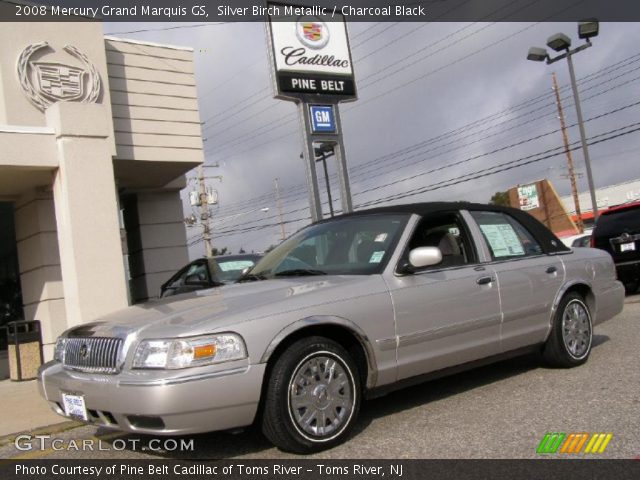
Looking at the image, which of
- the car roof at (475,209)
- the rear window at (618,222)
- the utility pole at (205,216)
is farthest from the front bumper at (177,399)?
the utility pole at (205,216)

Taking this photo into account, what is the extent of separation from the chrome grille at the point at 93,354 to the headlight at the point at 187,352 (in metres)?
0.22

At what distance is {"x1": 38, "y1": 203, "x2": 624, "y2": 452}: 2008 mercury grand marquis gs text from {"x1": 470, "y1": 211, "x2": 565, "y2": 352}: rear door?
0.01m

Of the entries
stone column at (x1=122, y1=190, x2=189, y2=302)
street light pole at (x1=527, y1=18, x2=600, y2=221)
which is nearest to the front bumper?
stone column at (x1=122, y1=190, x2=189, y2=302)

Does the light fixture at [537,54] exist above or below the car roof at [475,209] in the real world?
above

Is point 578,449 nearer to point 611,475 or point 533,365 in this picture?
point 611,475

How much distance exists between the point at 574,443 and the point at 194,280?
22.8 ft

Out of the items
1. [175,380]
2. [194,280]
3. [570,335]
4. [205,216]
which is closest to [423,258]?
[175,380]

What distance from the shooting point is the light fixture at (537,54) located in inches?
716

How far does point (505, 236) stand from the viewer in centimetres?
584

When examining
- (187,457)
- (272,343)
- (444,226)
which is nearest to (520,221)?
(444,226)

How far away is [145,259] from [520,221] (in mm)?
9370

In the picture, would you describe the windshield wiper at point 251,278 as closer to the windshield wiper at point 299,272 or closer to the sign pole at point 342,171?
the windshield wiper at point 299,272

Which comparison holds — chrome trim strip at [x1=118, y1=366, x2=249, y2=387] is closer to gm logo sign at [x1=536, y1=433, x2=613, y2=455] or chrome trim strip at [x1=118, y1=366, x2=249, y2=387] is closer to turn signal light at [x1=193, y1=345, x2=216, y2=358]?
turn signal light at [x1=193, y1=345, x2=216, y2=358]

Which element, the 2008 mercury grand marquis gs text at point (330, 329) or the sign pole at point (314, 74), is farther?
the sign pole at point (314, 74)
